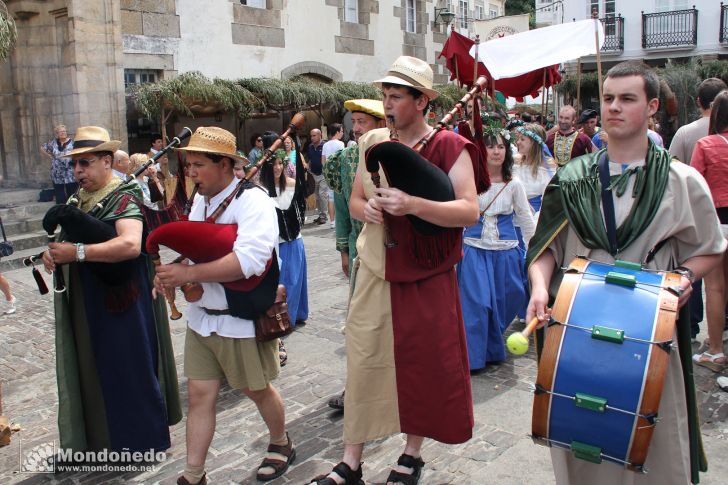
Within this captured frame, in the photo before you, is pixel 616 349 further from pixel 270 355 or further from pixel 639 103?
pixel 270 355

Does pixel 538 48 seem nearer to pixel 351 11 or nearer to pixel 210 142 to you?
pixel 210 142

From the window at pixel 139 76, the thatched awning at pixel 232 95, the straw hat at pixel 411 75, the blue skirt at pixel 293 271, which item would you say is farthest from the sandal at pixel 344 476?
the window at pixel 139 76

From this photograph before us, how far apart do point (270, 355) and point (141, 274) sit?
0.94 meters

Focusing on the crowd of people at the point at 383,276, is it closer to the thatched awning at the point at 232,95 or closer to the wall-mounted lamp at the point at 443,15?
the thatched awning at the point at 232,95

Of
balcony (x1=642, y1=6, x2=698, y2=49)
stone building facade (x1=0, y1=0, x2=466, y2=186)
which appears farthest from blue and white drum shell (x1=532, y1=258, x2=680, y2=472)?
balcony (x1=642, y1=6, x2=698, y2=49)

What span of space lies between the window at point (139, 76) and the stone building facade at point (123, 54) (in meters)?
0.02

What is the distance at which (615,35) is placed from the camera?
109ft

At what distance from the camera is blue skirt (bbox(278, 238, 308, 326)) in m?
6.17

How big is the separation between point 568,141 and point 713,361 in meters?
4.23

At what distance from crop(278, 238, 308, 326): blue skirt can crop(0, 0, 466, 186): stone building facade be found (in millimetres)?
7773

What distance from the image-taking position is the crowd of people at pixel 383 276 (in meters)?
2.56

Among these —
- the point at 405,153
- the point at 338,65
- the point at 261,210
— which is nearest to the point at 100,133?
the point at 261,210

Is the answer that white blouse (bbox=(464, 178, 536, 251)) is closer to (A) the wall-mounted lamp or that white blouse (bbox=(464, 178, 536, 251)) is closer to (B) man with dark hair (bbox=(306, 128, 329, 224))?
(B) man with dark hair (bbox=(306, 128, 329, 224))

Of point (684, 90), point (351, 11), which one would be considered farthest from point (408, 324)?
point (684, 90)
